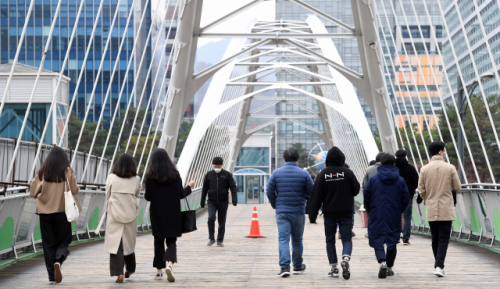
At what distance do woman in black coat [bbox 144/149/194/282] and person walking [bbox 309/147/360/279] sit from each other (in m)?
1.47

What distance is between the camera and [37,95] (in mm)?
24531

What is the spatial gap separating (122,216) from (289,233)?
187cm

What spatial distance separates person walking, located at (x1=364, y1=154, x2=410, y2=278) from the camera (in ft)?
26.0

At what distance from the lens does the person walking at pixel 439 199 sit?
798 centimetres

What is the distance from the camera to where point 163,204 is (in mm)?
7898

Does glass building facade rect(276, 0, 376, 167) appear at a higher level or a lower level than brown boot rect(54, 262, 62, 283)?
higher

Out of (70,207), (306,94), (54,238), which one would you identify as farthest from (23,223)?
(306,94)

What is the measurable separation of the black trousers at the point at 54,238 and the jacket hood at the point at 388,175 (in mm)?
3379

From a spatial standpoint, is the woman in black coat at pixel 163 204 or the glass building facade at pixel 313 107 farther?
the glass building facade at pixel 313 107

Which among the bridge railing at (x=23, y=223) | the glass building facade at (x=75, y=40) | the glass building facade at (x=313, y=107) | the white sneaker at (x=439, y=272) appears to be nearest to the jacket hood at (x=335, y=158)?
the white sneaker at (x=439, y=272)

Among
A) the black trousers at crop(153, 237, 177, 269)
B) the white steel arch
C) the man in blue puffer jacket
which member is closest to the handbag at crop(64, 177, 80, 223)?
the black trousers at crop(153, 237, 177, 269)

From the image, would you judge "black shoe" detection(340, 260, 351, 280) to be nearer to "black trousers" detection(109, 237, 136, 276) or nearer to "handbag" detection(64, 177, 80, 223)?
"black trousers" detection(109, 237, 136, 276)

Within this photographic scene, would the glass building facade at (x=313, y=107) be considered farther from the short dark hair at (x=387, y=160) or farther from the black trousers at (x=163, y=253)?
the black trousers at (x=163, y=253)

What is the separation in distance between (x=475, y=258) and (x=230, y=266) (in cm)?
332
